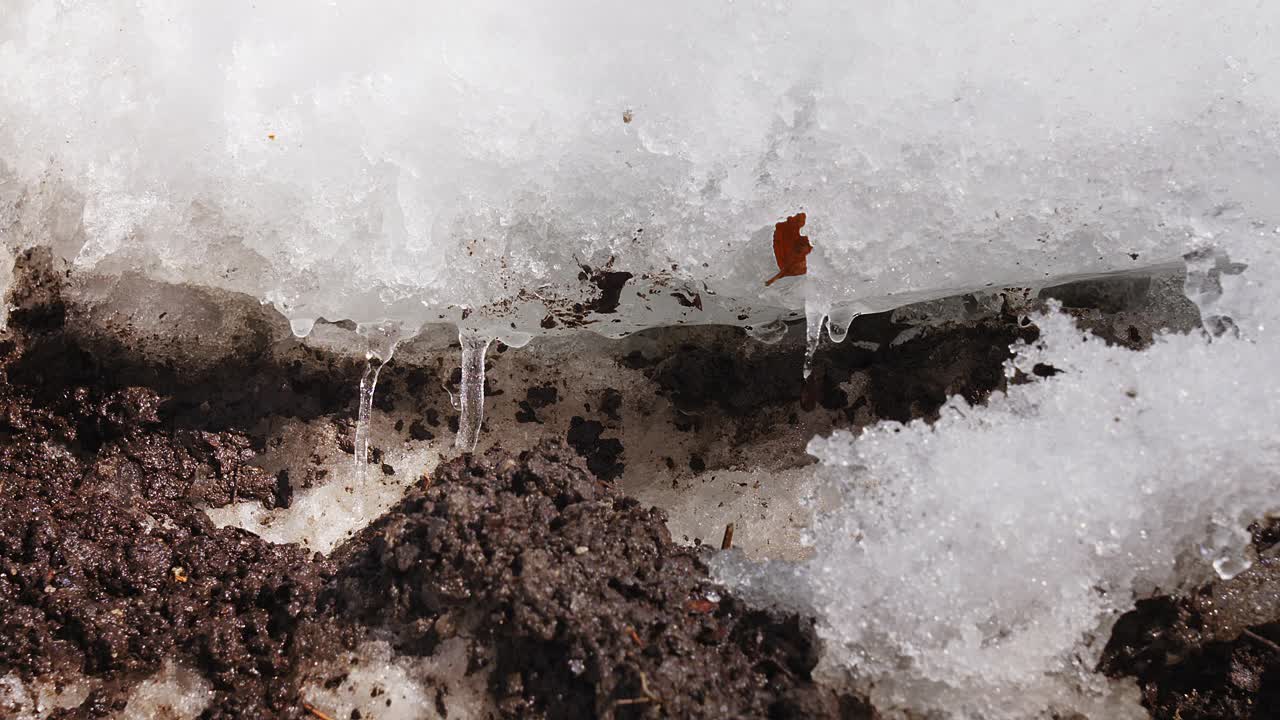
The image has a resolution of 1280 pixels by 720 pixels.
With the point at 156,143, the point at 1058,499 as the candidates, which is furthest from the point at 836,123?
the point at 156,143

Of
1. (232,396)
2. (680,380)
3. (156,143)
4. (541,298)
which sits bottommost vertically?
(232,396)

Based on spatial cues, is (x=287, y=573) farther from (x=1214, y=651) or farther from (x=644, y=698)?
(x=1214, y=651)

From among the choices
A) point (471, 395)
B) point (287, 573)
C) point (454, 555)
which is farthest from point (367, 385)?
point (454, 555)

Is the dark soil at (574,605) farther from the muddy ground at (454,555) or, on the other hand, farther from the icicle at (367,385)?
the icicle at (367,385)

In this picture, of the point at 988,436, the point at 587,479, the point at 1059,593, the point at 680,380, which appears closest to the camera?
the point at 1059,593

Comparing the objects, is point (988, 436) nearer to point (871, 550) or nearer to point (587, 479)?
point (871, 550)

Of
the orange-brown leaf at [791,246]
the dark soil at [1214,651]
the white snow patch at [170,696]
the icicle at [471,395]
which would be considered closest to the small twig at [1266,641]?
the dark soil at [1214,651]
